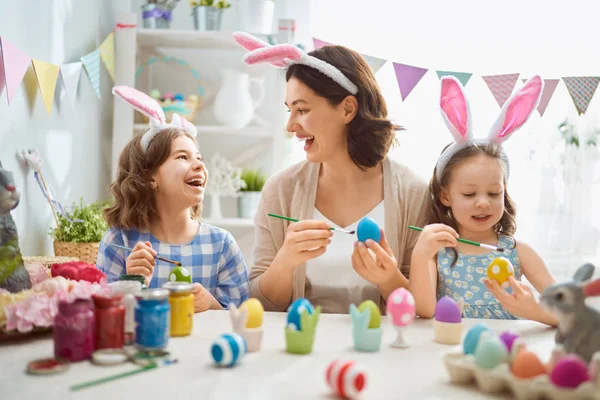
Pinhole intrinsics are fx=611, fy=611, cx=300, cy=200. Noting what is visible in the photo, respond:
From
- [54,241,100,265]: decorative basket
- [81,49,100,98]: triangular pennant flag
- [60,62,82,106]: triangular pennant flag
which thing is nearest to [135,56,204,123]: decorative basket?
[81,49,100,98]: triangular pennant flag

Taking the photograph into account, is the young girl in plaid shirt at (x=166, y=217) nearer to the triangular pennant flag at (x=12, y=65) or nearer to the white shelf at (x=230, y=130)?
the triangular pennant flag at (x=12, y=65)

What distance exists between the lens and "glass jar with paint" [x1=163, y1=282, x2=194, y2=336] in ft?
3.62

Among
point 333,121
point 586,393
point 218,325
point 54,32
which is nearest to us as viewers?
point 586,393

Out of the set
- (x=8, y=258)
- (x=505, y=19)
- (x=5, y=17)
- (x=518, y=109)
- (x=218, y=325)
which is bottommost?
(x=218, y=325)

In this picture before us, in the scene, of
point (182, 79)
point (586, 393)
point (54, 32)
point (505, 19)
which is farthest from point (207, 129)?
point (586, 393)

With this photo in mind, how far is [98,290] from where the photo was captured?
112cm

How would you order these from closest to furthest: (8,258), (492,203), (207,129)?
(8,258) → (492,203) → (207,129)

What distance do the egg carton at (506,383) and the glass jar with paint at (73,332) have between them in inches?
22.0

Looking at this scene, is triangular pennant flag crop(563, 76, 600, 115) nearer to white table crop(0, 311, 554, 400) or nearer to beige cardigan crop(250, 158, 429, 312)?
beige cardigan crop(250, 158, 429, 312)

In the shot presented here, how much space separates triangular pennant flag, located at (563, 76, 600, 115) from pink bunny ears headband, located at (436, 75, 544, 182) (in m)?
1.01

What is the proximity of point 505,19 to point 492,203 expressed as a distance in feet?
5.50

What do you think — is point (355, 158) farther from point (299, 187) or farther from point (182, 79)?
point (182, 79)

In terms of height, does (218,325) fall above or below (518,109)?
below

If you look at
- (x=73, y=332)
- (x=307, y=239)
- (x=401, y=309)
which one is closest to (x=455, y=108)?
(x=307, y=239)
